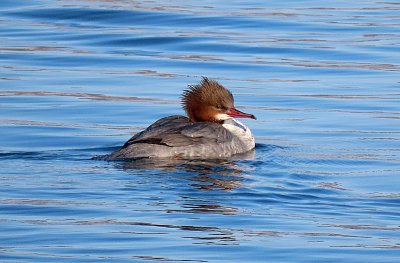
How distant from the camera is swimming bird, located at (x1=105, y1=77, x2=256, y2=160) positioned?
39.9 ft

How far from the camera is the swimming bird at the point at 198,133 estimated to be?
12172 mm

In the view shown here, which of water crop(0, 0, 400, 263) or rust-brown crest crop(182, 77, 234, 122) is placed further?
rust-brown crest crop(182, 77, 234, 122)

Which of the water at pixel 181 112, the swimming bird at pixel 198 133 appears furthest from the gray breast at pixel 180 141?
the water at pixel 181 112

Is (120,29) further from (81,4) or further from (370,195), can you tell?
A: (370,195)

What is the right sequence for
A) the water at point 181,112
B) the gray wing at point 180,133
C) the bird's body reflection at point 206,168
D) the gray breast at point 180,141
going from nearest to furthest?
the water at point 181,112, the bird's body reflection at point 206,168, the gray breast at point 180,141, the gray wing at point 180,133

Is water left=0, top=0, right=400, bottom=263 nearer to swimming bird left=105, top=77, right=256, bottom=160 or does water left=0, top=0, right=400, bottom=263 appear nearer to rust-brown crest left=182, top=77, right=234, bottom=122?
swimming bird left=105, top=77, right=256, bottom=160

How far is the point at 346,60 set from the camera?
59.8 ft

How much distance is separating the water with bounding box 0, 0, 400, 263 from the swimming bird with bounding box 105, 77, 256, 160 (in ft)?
0.66

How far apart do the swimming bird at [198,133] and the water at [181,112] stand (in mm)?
201

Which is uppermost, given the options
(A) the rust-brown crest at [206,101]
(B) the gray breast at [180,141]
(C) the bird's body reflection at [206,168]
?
(A) the rust-brown crest at [206,101]

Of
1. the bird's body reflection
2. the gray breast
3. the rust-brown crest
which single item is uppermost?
the rust-brown crest

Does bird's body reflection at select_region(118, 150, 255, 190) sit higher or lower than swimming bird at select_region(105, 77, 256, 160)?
lower

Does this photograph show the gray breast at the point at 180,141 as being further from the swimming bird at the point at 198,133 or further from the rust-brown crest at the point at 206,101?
the rust-brown crest at the point at 206,101

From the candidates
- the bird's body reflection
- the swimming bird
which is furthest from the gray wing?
the bird's body reflection
